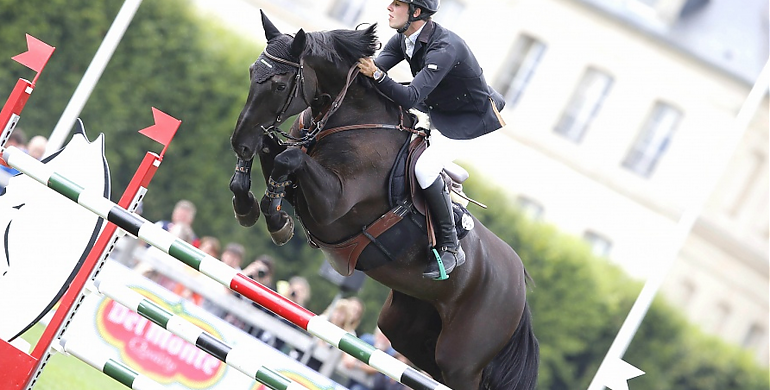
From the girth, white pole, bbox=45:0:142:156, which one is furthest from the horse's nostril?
white pole, bbox=45:0:142:156

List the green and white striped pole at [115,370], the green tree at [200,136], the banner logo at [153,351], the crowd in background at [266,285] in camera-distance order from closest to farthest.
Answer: the green and white striped pole at [115,370] < the banner logo at [153,351] < the crowd in background at [266,285] < the green tree at [200,136]

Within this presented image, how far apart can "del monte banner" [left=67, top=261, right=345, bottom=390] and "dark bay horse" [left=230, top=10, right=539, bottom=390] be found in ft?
4.48

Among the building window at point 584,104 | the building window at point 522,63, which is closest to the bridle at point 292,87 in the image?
the building window at point 522,63

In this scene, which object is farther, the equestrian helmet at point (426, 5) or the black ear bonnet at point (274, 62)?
the equestrian helmet at point (426, 5)

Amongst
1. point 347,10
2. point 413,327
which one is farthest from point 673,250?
point 347,10

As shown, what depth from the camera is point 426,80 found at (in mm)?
4898

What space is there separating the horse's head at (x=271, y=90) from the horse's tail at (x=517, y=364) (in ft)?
7.15

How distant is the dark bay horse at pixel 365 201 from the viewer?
15.6 ft

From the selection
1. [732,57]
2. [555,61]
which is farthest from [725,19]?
[555,61]

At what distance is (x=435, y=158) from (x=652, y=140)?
18622 millimetres

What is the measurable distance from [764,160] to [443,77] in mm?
19997

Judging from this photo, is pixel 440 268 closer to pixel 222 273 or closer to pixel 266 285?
pixel 222 273

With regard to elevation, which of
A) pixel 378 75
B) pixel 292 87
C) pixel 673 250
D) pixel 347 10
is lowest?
pixel 292 87

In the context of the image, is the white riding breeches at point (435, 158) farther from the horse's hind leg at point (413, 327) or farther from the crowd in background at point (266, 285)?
the crowd in background at point (266, 285)
